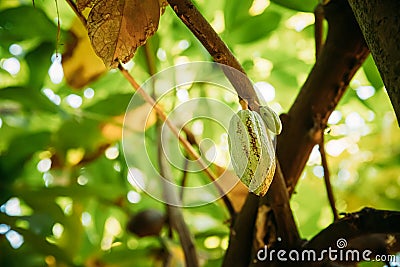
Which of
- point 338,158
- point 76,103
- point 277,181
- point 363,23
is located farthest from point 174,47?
point 363,23

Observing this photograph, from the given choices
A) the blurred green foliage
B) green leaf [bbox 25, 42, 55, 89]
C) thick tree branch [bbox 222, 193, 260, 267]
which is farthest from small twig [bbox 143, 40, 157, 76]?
thick tree branch [bbox 222, 193, 260, 267]

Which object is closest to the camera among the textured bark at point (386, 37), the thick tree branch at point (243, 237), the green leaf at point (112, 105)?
the textured bark at point (386, 37)

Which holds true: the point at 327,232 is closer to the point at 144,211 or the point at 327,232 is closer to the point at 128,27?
the point at 128,27

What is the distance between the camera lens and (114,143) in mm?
750

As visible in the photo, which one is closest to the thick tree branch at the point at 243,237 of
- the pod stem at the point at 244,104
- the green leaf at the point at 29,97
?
the pod stem at the point at 244,104

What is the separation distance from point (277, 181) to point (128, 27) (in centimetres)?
15

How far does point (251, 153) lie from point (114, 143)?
19.5 inches

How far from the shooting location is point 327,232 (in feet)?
1.27

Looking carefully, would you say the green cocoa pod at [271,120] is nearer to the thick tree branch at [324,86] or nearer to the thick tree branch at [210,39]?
the thick tree branch at [210,39]

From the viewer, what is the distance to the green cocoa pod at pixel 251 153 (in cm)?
27

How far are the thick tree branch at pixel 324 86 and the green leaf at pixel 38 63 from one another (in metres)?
0.34

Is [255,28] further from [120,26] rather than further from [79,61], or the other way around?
[120,26]

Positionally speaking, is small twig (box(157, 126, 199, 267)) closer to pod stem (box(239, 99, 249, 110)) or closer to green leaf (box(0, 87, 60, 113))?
green leaf (box(0, 87, 60, 113))

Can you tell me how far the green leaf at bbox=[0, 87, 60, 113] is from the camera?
62cm
